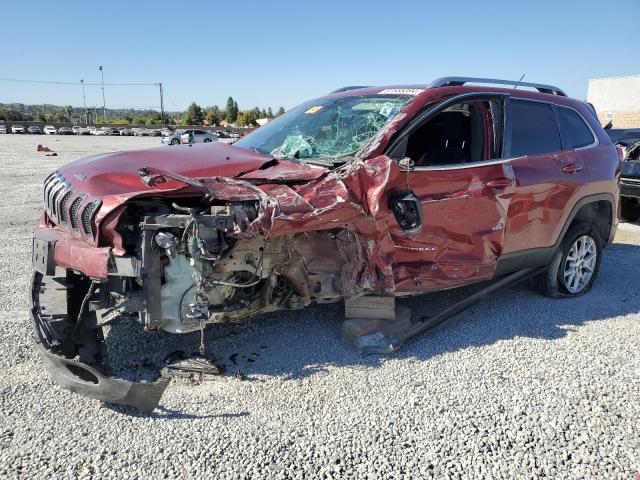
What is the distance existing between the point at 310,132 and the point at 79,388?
263cm

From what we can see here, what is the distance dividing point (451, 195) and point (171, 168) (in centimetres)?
209

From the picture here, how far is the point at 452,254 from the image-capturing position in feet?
13.4

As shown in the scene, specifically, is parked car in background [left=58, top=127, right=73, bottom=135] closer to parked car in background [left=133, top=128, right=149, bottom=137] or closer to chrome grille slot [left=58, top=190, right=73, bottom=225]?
parked car in background [left=133, top=128, right=149, bottom=137]

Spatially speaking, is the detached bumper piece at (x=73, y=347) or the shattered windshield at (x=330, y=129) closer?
the detached bumper piece at (x=73, y=347)

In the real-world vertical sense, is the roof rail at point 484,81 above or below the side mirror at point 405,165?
above

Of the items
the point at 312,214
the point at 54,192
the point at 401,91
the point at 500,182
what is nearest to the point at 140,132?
the point at 54,192

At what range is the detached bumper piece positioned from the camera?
9.71ft

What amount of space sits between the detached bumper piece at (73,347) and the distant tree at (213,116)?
3475 inches

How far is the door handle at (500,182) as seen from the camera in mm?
4176

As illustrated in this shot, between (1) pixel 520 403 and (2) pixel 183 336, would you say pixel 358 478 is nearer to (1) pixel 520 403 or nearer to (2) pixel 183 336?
(1) pixel 520 403

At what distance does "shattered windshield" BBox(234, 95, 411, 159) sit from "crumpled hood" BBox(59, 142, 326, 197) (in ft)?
0.93

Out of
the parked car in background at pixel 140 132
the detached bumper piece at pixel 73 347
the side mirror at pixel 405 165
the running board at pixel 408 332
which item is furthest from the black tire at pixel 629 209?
the parked car in background at pixel 140 132

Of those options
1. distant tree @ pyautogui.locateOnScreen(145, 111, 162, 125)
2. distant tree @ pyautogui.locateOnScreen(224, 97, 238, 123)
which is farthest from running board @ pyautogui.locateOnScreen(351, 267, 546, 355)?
distant tree @ pyautogui.locateOnScreen(145, 111, 162, 125)

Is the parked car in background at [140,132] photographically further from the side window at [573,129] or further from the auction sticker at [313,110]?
the side window at [573,129]
